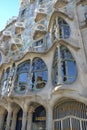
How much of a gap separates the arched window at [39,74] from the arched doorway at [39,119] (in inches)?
79.9

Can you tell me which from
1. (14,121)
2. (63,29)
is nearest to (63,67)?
(63,29)

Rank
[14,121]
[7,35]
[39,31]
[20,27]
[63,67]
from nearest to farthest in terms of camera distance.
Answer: [63,67] < [14,121] < [39,31] < [20,27] < [7,35]

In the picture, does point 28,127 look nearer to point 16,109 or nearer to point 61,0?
point 16,109

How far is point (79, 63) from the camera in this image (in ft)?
47.3

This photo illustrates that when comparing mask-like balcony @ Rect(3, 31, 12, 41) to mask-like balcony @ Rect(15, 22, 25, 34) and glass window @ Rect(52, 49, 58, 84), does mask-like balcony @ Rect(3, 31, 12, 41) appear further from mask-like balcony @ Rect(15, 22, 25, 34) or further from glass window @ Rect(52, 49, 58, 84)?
glass window @ Rect(52, 49, 58, 84)

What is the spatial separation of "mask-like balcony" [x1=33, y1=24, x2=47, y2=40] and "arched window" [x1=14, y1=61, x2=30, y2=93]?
4.38 metres

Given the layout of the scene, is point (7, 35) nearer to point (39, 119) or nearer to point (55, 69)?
point (55, 69)

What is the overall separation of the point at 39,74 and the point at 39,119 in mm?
3922

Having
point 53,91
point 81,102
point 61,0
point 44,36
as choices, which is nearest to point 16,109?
point 53,91

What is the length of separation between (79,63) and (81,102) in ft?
10.7

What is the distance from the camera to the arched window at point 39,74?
15641 mm

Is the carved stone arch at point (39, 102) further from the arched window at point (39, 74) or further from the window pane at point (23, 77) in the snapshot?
the window pane at point (23, 77)

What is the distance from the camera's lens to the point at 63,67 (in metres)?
14.7

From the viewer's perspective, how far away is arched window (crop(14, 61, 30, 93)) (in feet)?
53.5
